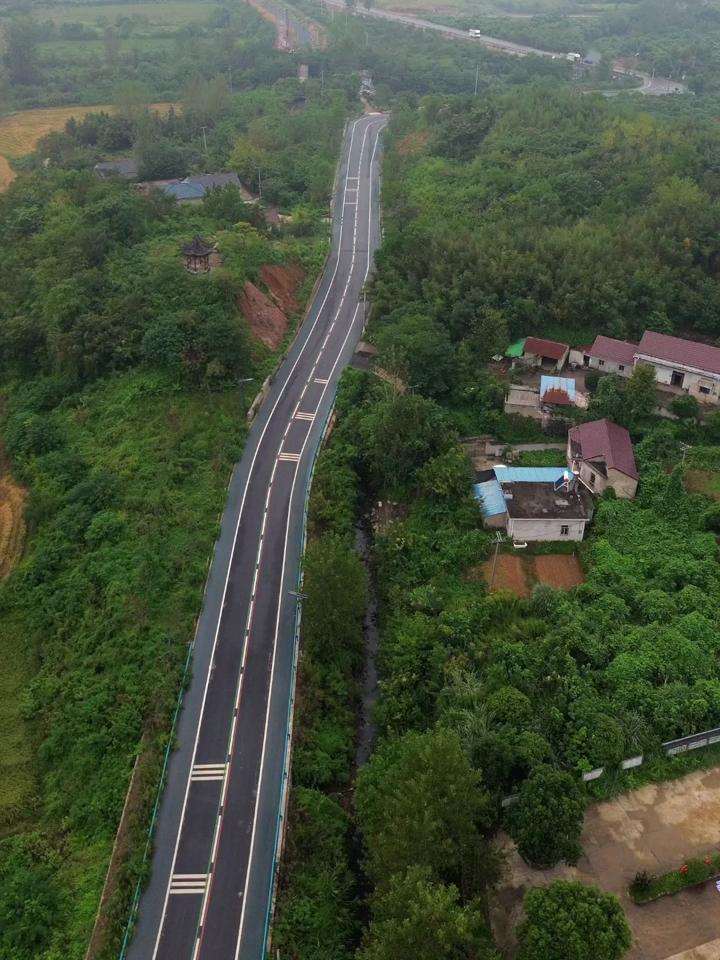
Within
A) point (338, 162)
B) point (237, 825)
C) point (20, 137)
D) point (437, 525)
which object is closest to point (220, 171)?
point (338, 162)

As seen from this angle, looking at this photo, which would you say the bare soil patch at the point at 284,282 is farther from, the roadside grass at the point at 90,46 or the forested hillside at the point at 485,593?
the roadside grass at the point at 90,46

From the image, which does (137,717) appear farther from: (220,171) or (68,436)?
(220,171)

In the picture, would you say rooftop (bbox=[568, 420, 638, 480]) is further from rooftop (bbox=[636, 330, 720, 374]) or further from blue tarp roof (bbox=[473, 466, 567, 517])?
rooftop (bbox=[636, 330, 720, 374])

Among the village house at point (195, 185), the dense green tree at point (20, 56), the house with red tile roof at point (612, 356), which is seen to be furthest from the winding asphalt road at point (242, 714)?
the dense green tree at point (20, 56)

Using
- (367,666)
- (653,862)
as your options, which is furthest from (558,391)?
(653,862)

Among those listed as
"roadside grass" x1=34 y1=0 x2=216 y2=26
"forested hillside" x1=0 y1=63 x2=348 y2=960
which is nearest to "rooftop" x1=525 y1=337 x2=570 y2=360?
"forested hillside" x1=0 y1=63 x2=348 y2=960

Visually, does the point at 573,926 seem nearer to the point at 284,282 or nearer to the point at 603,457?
the point at 603,457
